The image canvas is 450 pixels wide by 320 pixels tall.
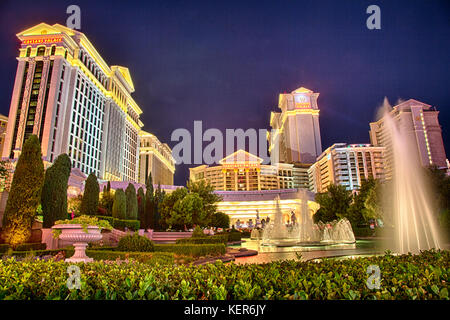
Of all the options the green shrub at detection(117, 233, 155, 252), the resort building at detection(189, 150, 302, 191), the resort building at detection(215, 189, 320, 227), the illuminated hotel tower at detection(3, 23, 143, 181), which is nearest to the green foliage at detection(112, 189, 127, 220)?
the green shrub at detection(117, 233, 155, 252)

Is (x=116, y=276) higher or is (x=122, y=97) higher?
(x=122, y=97)

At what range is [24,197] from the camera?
1495 cm

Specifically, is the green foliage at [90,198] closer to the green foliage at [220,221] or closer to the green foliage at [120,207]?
the green foliage at [120,207]

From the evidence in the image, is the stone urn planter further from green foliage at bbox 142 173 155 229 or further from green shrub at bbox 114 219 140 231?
green foliage at bbox 142 173 155 229

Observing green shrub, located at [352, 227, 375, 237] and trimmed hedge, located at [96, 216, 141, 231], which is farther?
green shrub, located at [352, 227, 375, 237]

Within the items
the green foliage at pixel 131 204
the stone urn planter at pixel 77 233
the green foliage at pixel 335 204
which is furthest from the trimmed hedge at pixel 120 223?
the green foliage at pixel 335 204

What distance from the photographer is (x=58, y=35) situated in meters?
59.3

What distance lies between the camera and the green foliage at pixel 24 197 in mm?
14242

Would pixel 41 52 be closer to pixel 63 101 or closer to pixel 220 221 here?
pixel 63 101

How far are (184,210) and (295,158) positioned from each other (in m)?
133

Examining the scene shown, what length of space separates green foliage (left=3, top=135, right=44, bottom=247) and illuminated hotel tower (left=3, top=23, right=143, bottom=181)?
43081mm

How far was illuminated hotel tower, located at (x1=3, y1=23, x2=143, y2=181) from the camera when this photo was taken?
181 ft
